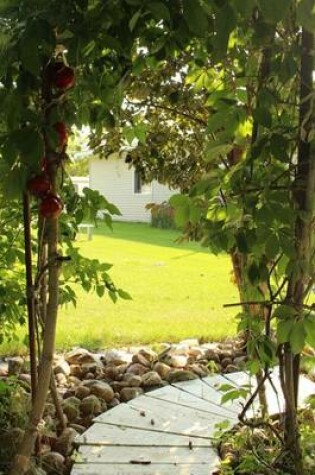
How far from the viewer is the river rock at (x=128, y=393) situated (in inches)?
137

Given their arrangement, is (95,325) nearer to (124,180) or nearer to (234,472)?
(234,472)

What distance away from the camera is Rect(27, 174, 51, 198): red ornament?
150 cm

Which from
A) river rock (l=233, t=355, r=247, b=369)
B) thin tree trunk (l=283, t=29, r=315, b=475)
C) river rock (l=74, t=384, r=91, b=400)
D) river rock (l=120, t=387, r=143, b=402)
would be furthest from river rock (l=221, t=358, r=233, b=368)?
thin tree trunk (l=283, t=29, r=315, b=475)

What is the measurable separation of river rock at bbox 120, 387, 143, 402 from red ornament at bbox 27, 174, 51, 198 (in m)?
2.22

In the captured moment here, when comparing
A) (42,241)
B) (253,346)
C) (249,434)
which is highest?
(42,241)

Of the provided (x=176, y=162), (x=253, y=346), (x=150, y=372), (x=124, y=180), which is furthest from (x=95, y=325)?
(x=124, y=180)

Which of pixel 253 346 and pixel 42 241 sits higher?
pixel 42 241

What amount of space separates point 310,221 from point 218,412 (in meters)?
1.82

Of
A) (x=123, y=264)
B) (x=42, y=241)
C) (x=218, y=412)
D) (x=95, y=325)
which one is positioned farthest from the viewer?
(x=123, y=264)

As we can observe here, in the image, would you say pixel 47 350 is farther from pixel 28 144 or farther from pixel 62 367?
pixel 62 367

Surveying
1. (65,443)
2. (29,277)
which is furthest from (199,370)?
(29,277)

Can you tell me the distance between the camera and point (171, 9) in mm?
1118

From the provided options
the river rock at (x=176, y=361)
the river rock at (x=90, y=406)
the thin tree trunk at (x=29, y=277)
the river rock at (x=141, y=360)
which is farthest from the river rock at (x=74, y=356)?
the thin tree trunk at (x=29, y=277)

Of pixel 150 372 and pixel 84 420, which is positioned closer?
pixel 84 420
